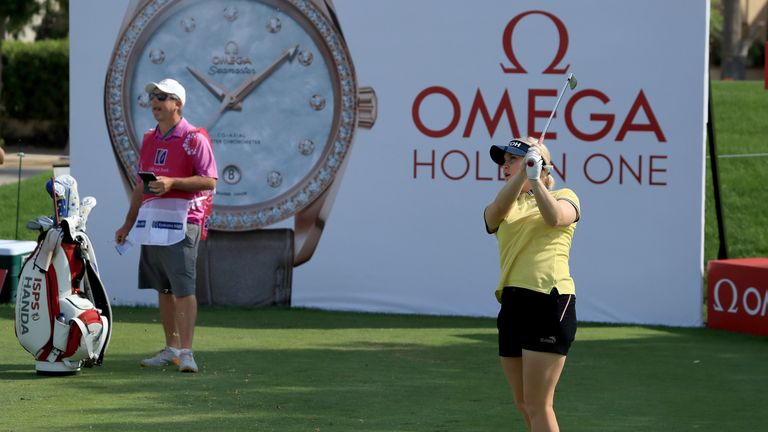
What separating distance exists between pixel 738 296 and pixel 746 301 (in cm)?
10

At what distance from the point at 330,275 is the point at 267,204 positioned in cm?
79

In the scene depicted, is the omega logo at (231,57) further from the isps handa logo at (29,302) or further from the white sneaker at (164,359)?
the isps handa logo at (29,302)

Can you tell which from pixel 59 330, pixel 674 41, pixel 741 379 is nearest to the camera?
pixel 59 330

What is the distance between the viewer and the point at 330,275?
463 inches

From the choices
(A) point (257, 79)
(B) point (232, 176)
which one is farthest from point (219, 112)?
(B) point (232, 176)

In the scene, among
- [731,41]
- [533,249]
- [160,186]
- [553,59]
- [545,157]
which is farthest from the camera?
[731,41]

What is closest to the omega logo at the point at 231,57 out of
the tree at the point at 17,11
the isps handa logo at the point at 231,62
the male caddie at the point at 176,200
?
the isps handa logo at the point at 231,62

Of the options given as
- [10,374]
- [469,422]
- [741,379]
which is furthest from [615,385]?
[10,374]

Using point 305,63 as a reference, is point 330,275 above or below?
below

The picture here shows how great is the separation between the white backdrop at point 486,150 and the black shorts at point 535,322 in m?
5.49

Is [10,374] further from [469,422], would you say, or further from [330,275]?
[330,275]

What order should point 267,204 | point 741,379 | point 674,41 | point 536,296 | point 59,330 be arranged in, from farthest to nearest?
point 267,204 → point 674,41 → point 741,379 → point 59,330 → point 536,296

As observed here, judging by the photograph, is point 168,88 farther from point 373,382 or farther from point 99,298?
point 373,382

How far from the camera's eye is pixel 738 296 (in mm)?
11141
